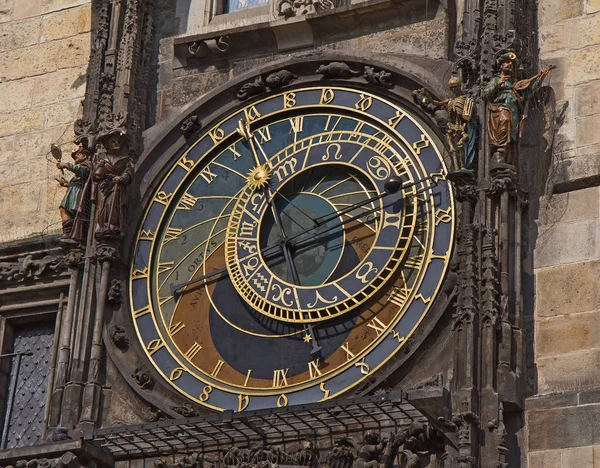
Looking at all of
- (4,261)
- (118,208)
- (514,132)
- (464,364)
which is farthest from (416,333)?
(4,261)

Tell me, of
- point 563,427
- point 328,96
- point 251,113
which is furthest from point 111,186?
point 563,427

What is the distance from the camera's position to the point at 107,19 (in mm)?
14898

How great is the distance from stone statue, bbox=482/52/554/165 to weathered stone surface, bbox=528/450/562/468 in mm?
1930

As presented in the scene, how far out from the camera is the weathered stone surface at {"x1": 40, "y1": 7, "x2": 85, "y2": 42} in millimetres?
15641

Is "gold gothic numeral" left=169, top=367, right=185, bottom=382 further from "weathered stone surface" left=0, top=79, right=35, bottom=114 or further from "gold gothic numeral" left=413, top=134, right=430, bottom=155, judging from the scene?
"weathered stone surface" left=0, top=79, right=35, bottom=114

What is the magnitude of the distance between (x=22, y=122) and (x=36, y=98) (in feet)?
0.71

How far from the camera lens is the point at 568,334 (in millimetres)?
12586

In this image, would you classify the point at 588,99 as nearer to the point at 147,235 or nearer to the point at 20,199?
the point at 147,235

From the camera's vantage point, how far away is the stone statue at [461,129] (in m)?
13.0

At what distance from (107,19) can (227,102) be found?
1.21m

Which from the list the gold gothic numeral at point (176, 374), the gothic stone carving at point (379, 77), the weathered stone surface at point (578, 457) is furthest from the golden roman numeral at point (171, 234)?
the weathered stone surface at point (578, 457)

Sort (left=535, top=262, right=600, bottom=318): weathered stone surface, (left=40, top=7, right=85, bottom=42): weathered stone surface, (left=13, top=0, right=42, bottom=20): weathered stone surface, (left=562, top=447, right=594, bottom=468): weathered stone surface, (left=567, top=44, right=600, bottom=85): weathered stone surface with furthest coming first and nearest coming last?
(left=13, top=0, right=42, bottom=20): weathered stone surface < (left=40, top=7, right=85, bottom=42): weathered stone surface < (left=567, top=44, right=600, bottom=85): weathered stone surface < (left=535, top=262, right=600, bottom=318): weathered stone surface < (left=562, top=447, right=594, bottom=468): weathered stone surface

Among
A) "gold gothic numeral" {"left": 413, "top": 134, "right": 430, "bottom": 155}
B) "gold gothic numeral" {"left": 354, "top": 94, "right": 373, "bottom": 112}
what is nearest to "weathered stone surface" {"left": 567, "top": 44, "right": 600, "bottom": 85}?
"gold gothic numeral" {"left": 413, "top": 134, "right": 430, "bottom": 155}

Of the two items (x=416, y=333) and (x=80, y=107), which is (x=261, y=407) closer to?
(x=416, y=333)
